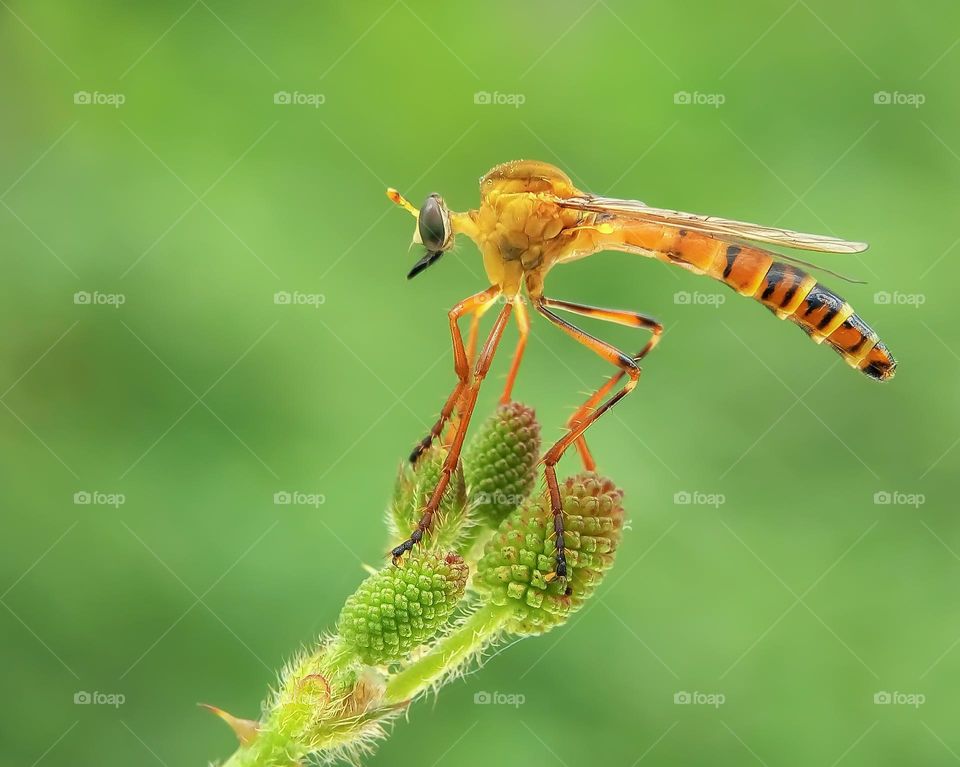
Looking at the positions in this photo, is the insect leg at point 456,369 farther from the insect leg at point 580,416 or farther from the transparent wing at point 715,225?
the transparent wing at point 715,225

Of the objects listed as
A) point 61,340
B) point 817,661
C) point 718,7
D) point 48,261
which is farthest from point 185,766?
point 718,7

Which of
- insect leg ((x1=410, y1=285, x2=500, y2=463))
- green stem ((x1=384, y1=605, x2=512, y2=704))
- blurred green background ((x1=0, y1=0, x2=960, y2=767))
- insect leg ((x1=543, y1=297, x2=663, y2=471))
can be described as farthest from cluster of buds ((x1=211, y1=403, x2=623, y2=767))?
blurred green background ((x1=0, y1=0, x2=960, y2=767))

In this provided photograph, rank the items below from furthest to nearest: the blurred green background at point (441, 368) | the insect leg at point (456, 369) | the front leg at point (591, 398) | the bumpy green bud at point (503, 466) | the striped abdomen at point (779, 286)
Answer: the blurred green background at point (441, 368), the striped abdomen at point (779, 286), the insect leg at point (456, 369), the bumpy green bud at point (503, 466), the front leg at point (591, 398)

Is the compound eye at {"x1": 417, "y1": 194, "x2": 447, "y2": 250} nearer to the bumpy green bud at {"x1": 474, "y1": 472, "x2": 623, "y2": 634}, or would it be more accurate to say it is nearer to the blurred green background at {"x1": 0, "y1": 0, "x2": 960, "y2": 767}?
the bumpy green bud at {"x1": 474, "y1": 472, "x2": 623, "y2": 634}

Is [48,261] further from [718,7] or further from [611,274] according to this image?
[718,7]

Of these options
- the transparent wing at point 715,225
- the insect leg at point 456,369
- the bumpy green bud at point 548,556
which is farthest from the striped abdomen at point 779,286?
the bumpy green bud at point 548,556

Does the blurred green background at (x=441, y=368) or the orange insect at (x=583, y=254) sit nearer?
the orange insect at (x=583, y=254)
